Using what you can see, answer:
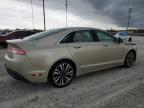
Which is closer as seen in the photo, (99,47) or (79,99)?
(79,99)

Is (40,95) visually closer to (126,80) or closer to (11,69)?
(11,69)

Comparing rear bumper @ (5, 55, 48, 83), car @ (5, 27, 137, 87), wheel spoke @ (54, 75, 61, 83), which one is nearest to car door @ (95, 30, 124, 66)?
car @ (5, 27, 137, 87)

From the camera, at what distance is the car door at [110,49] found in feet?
16.1

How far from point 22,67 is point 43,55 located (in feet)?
1.79

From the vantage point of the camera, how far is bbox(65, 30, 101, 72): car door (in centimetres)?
419

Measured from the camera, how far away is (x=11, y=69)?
3.83 metres

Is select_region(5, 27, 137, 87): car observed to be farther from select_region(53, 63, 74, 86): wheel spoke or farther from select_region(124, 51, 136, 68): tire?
select_region(124, 51, 136, 68): tire

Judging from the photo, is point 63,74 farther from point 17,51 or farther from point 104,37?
point 104,37

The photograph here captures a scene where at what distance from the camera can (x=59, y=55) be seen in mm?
3836

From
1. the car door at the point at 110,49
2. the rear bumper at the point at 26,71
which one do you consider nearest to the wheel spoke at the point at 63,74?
the rear bumper at the point at 26,71

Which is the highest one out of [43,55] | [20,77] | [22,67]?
[43,55]

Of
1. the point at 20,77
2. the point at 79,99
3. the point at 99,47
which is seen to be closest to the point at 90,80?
the point at 99,47

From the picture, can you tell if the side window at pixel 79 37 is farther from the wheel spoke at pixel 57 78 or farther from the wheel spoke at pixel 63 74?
the wheel spoke at pixel 57 78

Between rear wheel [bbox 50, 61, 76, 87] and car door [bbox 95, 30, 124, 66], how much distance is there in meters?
1.32
